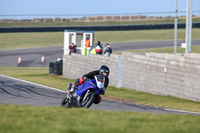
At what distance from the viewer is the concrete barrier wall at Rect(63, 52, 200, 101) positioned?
17.1 meters

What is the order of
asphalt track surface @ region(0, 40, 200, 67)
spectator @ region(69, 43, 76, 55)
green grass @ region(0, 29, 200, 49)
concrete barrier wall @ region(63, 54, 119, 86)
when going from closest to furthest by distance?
concrete barrier wall @ region(63, 54, 119, 86), spectator @ region(69, 43, 76, 55), asphalt track surface @ region(0, 40, 200, 67), green grass @ region(0, 29, 200, 49)

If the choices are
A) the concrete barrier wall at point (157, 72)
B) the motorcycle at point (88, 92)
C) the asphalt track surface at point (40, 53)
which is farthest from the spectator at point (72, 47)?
the motorcycle at point (88, 92)

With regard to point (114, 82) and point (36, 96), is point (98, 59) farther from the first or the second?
point (36, 96)

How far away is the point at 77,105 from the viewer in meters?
11.4

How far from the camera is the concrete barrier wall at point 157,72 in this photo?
56.1ft

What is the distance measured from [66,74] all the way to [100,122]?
72.6 feet

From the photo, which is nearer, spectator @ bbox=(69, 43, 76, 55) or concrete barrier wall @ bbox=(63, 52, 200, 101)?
concrete barrier wall @ bbox=(63, 52, 200, 101)

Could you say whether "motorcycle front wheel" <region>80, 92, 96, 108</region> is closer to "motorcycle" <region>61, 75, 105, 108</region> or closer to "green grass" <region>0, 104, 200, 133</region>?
"motorcycle" <region>61, 75, 105, 108</region>

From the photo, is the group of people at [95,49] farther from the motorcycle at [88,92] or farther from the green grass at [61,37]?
the green grass at [61,37]

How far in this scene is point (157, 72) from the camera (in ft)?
64.4

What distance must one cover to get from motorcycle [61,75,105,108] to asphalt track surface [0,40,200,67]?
90.0ft

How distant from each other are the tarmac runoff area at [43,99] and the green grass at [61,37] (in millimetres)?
35950

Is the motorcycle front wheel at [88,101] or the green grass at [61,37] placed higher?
the green grass at [61,37]

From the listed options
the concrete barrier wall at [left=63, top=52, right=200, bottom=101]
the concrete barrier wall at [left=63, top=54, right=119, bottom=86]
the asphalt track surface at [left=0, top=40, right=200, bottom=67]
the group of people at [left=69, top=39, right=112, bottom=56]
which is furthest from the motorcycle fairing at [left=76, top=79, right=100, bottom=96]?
the asphalt track surface at [left=0, top=40, right=200, bottom=67]
